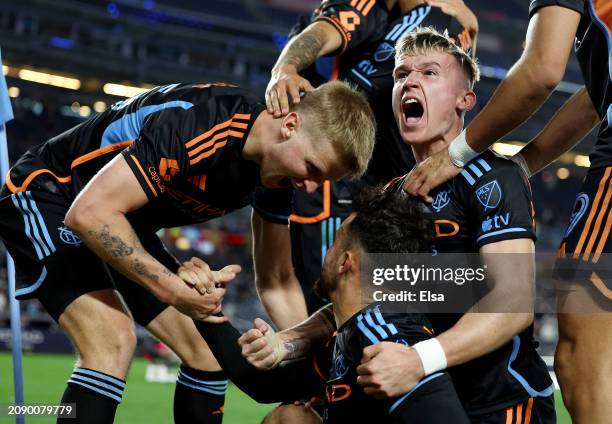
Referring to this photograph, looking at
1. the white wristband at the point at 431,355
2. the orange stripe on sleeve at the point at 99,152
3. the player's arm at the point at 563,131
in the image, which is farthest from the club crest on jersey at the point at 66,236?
the player's arm at the point at 563,131

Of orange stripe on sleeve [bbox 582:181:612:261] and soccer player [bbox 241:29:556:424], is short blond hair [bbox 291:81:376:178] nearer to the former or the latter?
soccer player [bbox 241:29:556:424]

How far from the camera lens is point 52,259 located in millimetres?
3318

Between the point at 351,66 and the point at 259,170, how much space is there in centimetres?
159

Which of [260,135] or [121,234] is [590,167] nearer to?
[260,135]

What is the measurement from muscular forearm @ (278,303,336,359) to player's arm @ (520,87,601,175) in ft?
3.33

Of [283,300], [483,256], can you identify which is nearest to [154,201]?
[283,300]

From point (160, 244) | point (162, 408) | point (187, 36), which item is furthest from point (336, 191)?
point (187, 36)

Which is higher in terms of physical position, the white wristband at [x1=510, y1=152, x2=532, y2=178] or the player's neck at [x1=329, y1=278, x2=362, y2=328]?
the white wristband at [x1=510, y1=152, x2=532, y2=178]

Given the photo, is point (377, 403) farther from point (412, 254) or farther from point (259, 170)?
point (259, 170)

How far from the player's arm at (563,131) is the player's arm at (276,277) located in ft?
4.02

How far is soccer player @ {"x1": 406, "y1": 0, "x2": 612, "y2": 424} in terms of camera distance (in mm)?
2480

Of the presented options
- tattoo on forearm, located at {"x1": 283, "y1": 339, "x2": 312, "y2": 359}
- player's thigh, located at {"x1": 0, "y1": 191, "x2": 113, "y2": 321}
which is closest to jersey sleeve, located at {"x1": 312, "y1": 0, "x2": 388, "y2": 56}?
player's thigh, located at {"x1": 0, "y1": 191, "x2": 113, "y2": 321}

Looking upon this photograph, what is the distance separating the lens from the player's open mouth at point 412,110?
3084 mm

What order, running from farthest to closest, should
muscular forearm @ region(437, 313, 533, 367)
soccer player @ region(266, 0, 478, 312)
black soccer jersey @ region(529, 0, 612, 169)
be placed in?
soccer player @ region(266, 0, 478, 312) → black soccer jersey @ region(529, 0, 612, 169) → muscular forearm @ region(437, 313, 533, 367)
